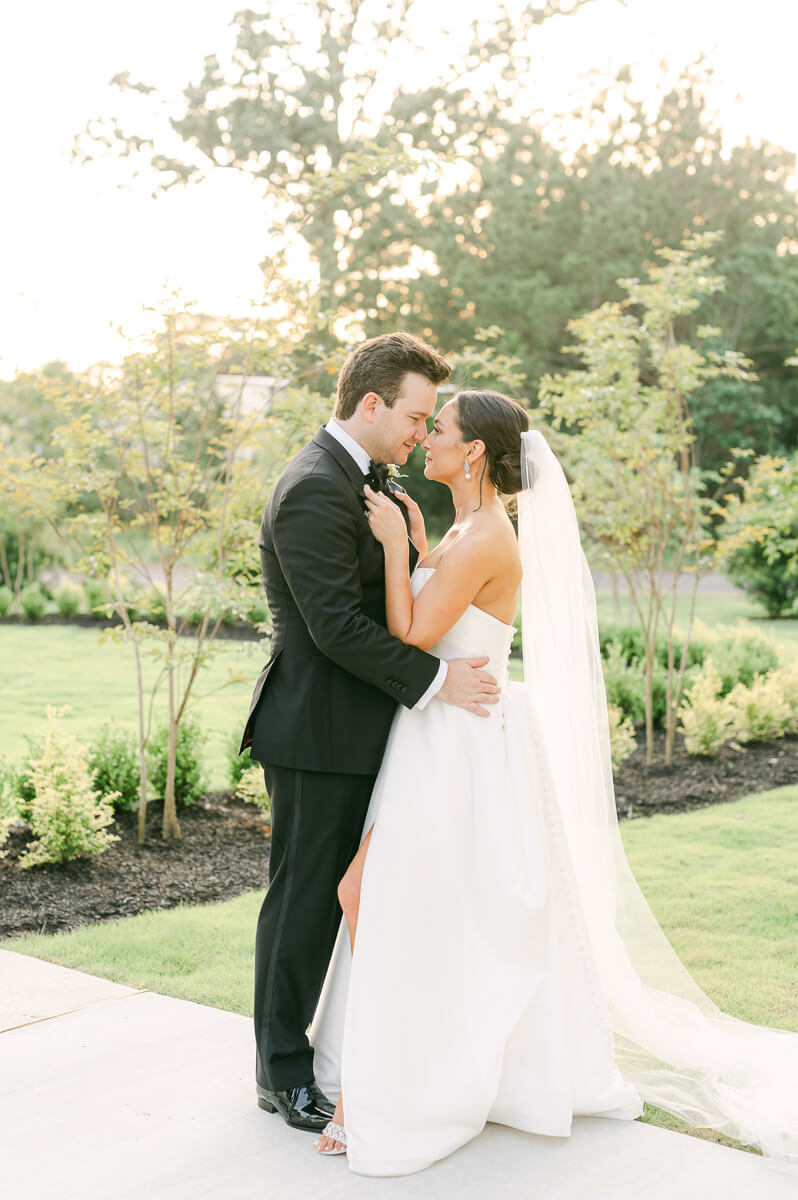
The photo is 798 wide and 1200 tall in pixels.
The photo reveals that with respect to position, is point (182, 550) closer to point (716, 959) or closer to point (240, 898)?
point (240, 898)

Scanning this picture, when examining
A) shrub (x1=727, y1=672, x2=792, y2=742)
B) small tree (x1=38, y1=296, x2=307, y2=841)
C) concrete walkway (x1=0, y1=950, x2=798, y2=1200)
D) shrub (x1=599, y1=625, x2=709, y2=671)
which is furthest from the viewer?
shrub (x1=599, y1=625, x2=709, y2=671)

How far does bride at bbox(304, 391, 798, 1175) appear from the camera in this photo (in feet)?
9.72

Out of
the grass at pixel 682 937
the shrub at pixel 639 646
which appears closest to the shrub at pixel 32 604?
the shrub at pixel 639 646

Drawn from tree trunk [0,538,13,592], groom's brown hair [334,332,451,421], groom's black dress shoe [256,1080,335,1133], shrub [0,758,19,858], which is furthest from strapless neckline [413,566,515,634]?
tree trunk [0,538,13,592]

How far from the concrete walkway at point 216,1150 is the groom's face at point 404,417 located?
169cm

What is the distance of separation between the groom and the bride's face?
0.12 meters

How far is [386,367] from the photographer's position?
10.2 ft

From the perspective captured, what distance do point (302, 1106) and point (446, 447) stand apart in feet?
6.07

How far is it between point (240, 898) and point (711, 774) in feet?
13.0

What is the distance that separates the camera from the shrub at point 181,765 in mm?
6641

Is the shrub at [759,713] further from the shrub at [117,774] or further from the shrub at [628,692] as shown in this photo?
the shrub at [117,774]

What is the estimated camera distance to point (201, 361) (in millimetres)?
6023

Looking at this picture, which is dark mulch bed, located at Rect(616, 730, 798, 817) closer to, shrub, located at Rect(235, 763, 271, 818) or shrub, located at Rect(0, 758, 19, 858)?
shrub, located at Rect(235, 763, 271, 818)

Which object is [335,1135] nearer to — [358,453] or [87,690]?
[358,453]
